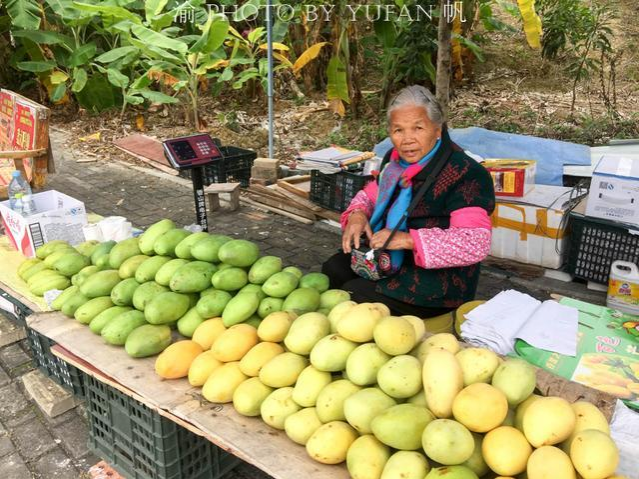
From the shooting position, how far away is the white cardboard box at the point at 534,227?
160 inches

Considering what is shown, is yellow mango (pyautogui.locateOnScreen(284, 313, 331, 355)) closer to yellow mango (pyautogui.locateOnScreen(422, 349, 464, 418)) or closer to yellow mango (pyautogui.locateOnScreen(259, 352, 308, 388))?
yellow mango (pyautogui.locateOnScreen(259, 352, 308, 388))

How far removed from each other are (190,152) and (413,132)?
1895 millimetres

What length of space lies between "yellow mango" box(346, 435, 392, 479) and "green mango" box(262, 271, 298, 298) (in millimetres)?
748

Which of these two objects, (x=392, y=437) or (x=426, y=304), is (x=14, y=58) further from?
(x=392, y=437)

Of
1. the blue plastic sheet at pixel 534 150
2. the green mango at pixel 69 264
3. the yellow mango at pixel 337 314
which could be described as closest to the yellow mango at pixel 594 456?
the yellow mango at pixel 337 314

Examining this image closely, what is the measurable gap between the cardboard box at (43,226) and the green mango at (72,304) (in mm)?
1058

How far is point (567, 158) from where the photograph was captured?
482 centimetres

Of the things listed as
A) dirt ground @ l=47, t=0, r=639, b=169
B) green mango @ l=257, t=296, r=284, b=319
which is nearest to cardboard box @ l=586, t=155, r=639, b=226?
green mango @ l=257, t=296, r=284, b=319

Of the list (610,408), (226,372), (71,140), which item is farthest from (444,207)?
(71,140)

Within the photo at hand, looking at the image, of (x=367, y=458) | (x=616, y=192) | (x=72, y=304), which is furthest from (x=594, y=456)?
(x=616, y=192)

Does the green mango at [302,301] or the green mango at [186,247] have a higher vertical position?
the green mango at [186,247]

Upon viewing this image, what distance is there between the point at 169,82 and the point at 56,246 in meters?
6.15

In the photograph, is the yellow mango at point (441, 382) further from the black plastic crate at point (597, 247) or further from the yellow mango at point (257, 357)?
the black plastic crate at point (597, 247)

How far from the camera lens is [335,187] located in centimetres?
518
